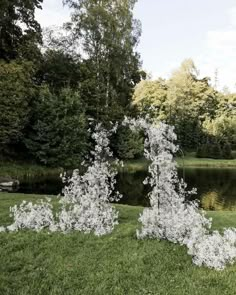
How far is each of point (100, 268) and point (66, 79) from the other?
33.0 meters

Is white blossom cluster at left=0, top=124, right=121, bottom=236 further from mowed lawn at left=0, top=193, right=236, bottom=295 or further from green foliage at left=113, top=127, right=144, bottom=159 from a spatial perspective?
green foliage at left=113, top=127, right=144, bottom=159

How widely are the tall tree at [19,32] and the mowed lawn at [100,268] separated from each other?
25638 mm

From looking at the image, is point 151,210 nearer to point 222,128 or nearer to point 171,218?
point 171,218

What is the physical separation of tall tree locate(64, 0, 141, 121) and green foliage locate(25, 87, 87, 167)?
207 inches

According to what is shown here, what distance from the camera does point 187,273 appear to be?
726 cm

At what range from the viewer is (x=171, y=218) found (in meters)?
9.36

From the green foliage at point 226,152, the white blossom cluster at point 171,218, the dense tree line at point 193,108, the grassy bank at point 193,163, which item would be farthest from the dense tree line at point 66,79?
the white blossom cluster at point 171,218

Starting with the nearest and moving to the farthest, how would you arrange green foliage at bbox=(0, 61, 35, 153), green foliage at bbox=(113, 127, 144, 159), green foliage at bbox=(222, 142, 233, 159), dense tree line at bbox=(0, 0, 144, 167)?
green foliage at bbox=(0, 61, 35, 153) < dense tree line at bbox=(0, 0, 144, 167) < green foliage at bbox=(113, 127, 144, 159) < green foliage at bbox=(222, 142, 233, 159)

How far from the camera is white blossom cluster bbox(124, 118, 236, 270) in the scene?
7.91 meters

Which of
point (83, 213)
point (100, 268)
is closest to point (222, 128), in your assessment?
point (83, 213)

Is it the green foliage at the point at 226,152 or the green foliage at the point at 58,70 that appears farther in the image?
the green foliage at the point at 226,152

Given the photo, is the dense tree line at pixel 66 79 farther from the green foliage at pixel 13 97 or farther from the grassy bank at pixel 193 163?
the grassy bank at pixel 193 163

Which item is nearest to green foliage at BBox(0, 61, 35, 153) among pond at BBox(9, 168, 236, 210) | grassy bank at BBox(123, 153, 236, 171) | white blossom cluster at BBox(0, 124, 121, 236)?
pond at BBox(9, 168, 236, 210)

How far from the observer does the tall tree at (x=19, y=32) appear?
31922mm
